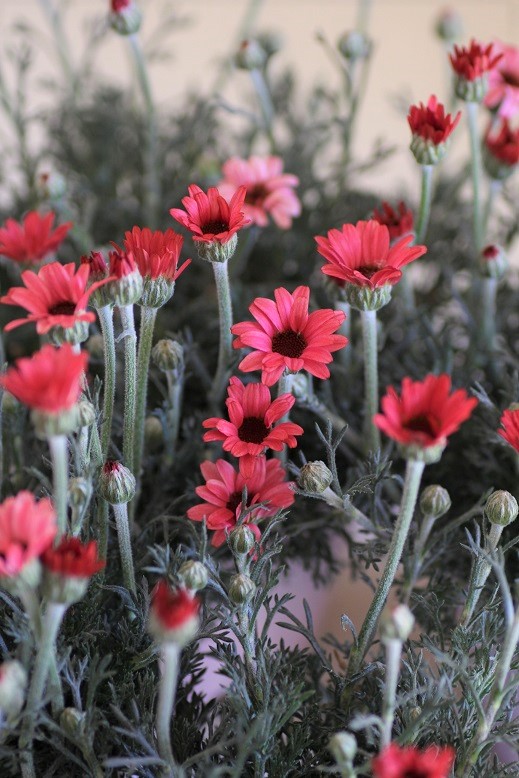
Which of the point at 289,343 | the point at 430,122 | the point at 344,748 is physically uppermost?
the point at 430,122

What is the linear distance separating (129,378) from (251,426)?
64 mm

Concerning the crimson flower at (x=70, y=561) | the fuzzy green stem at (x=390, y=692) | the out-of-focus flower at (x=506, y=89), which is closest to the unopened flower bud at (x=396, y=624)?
the fuzzy green stem at (x=390, y=692)

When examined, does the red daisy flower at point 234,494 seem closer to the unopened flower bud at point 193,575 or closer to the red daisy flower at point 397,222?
the unopened flower bud at point 193,575

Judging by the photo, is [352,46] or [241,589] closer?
[241,589]

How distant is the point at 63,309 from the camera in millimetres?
401

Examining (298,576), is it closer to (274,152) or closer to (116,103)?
(274,152)

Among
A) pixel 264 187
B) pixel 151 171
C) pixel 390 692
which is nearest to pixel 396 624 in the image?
pixel 390 692

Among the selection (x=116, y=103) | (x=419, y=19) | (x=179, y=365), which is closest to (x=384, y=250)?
(x=179, y=365)

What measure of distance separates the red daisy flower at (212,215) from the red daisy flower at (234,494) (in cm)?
11

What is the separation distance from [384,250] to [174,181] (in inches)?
13.9

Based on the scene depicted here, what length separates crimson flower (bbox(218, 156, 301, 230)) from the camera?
0.63m

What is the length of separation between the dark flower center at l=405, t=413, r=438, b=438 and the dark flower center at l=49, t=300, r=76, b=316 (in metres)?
0.16

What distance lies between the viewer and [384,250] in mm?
446

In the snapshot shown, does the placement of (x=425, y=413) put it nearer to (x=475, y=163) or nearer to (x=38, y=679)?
(x=38, y=679)
